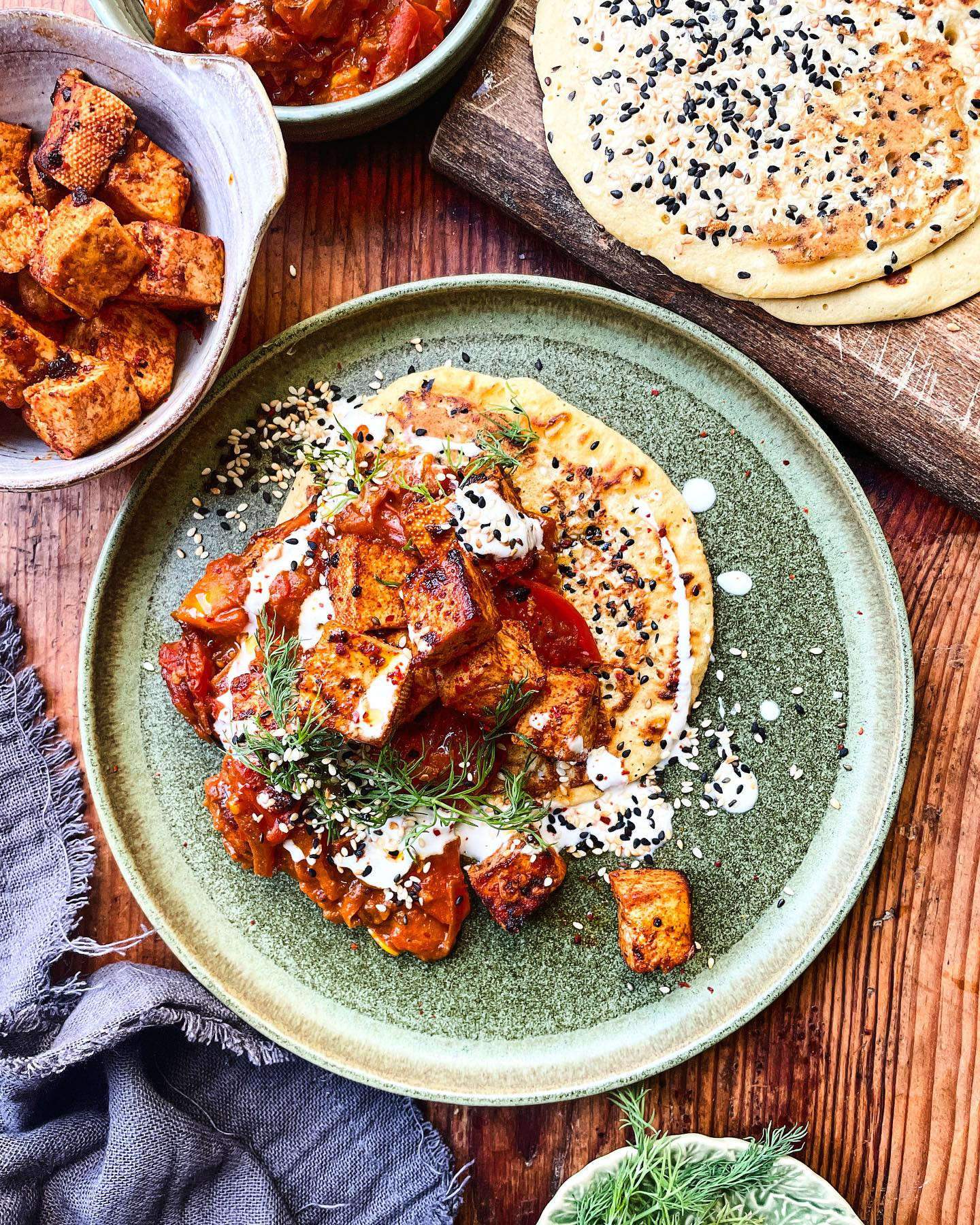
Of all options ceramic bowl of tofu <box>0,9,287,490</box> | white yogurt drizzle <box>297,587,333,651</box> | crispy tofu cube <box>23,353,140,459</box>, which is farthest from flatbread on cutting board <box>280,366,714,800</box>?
crispy tofu cube <box>23,353,140,459</box>

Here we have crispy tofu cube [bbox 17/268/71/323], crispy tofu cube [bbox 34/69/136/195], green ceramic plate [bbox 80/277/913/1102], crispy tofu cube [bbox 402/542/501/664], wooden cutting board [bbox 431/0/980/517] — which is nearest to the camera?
crispy tofu cube [bbox 402/542/501/664]

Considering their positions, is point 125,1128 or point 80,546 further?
point 80,546

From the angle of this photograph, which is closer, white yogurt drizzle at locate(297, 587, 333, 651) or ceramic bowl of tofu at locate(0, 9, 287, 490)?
ceramic bowl of tofu at locate(0, 9, 287, 490)

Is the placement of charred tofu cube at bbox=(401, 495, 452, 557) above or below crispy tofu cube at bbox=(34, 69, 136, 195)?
below

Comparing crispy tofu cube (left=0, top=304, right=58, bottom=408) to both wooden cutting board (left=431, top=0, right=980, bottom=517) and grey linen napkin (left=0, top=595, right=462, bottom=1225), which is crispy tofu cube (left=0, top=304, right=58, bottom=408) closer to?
grey linen napkin (left=0, top=595, right=462, bottom=1225)

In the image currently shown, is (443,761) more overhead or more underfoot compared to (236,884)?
more overhead

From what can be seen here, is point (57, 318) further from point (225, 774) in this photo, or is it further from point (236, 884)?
point (236, 884)

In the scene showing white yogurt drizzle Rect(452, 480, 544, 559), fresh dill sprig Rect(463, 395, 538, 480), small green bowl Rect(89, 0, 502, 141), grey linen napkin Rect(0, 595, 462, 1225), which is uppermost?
small green bowl Rect(89, 0, 502, 141)

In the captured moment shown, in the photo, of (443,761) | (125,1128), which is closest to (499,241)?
(443,761)
